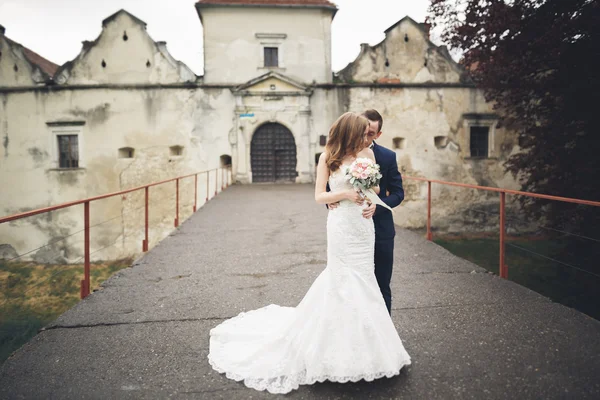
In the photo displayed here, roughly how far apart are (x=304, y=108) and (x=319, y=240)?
408 inches

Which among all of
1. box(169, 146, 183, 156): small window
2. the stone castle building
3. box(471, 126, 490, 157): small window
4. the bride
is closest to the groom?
the bride

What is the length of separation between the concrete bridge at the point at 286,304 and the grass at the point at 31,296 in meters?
5.86

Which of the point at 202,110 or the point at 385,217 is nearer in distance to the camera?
the point at 385,217

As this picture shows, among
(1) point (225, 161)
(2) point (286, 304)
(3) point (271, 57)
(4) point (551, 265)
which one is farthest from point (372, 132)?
(3) point (271, 57)

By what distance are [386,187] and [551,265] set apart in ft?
39.2

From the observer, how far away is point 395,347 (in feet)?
7.80

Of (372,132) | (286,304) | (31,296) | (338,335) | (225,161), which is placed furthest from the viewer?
(225,161)

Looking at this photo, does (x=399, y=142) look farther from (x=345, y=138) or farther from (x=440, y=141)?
(x=345, y=138)

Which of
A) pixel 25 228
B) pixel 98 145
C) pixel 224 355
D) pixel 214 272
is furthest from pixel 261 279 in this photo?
pixel 25 228

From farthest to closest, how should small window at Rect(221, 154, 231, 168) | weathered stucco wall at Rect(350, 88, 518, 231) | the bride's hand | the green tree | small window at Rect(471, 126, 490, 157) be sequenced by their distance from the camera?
small window at Rect(471, 126, 490, 157), weathered stucco wall at Rect(350, 88, 518, 231), small window at Rect(221, 154, 231, 168), the green tree, the bride's hand

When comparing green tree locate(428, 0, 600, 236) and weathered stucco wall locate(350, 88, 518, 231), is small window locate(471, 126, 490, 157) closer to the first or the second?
weathered stucco wall locate(350, 88, 518, 231)

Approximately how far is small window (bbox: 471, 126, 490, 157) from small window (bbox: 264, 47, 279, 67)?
917 cm

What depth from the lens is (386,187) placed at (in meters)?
2.68

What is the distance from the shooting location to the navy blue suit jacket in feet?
8.60
